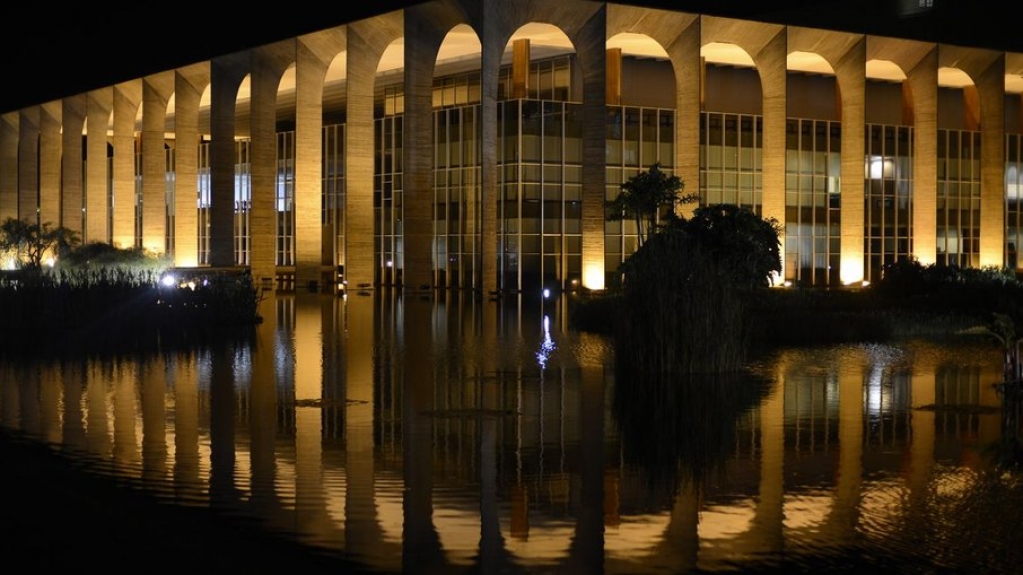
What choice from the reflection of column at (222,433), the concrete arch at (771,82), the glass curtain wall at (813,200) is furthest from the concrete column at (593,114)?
the reflection of column at (222,433)

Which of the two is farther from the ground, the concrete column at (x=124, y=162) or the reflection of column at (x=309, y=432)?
the concrete column at (x=124, y=162)

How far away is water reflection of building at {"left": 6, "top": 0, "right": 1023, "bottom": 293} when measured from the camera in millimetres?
41531

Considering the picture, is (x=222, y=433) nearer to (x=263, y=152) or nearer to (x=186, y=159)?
(x=263, y=152)

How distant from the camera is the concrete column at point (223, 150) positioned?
5019 centimetres

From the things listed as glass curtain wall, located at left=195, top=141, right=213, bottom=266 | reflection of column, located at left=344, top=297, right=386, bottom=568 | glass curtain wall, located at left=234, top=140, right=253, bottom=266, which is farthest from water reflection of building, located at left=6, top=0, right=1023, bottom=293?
reflection of column, located at left=344, top=297, right=386, bottom=568

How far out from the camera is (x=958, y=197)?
5962 cm

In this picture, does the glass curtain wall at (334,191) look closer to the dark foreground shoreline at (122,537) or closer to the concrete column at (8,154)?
the concrete column at (8,154)

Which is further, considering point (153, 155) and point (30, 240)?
point (153, 155)

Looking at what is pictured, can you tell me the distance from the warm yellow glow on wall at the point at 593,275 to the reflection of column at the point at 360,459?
2050 cm

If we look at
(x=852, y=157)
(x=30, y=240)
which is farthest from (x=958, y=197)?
(x=30, y=240)

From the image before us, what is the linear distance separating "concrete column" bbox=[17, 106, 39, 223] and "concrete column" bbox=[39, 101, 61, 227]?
0.58 meters

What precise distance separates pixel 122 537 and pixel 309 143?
1604 inches

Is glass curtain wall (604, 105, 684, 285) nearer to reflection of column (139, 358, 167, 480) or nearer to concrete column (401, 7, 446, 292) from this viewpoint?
concrete column (401, 7, 446, 292)

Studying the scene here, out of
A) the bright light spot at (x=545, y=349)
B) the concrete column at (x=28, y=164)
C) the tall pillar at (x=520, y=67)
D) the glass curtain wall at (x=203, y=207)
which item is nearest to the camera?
the bright light spot at (x=545, y=349)
